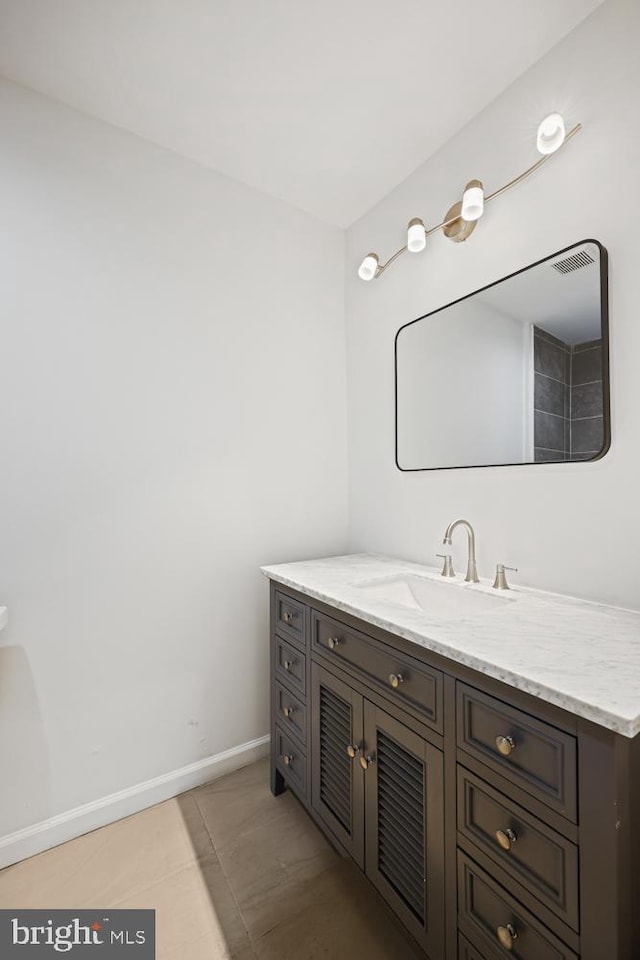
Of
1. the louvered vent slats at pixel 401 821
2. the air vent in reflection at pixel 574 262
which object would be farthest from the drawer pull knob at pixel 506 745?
the air vent in reflection at pixel 574 262

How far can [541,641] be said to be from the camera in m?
0.97

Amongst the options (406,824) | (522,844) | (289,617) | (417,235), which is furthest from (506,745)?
(417,235)

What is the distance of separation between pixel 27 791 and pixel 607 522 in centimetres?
208

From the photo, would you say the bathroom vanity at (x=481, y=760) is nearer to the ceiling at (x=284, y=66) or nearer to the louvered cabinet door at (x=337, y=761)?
the louvered cabinet door at (x=337, y=761)

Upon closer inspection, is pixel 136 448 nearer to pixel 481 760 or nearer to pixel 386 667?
pixel 386 667

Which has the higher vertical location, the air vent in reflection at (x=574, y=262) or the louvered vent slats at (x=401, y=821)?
the air vent in reflection at (x=574, y=262)

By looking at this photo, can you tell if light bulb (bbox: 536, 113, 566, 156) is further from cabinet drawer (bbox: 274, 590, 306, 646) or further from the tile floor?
the tile floor

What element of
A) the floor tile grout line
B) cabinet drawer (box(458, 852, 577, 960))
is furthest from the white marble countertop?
the floor tile grout line

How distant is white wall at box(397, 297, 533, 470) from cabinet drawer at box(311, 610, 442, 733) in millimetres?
780

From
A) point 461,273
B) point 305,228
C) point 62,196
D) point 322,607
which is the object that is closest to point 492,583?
point 322,607

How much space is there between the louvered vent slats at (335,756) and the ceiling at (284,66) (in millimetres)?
2084

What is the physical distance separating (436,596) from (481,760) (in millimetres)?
675

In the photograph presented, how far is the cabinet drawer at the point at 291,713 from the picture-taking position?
1544mm

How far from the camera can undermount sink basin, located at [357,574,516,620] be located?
1.37 meters
